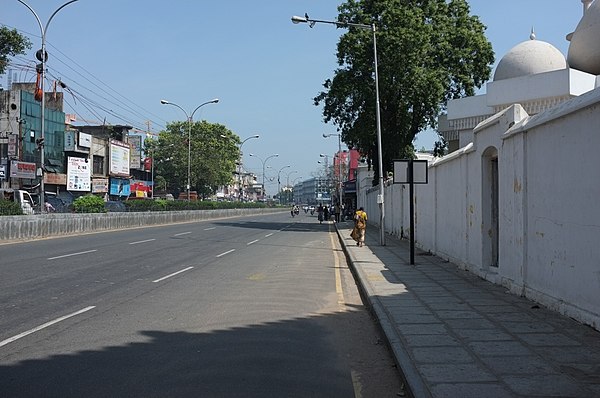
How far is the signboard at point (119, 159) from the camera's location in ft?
218

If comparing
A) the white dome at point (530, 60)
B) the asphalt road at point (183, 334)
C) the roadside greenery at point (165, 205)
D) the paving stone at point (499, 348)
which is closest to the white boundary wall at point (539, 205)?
the paving stone at point (499, 348)

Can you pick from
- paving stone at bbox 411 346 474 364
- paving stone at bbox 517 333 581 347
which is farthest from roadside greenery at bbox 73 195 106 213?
paving stone at bbox 517 333 581 347

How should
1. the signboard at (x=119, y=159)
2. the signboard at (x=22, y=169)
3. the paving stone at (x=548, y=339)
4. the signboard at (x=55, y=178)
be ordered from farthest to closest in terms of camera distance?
the signboard at (x=119, y=159)
the signboard at (x=55, y=178)
the signboard at (x=22, y=169)
the paving stone at (x=548, y=339)

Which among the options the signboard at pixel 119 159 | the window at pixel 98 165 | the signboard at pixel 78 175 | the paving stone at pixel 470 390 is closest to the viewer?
the paving stone at pixel 470 390

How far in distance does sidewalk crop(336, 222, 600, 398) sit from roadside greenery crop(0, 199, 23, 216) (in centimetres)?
1882

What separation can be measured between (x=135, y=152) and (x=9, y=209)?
5084cm

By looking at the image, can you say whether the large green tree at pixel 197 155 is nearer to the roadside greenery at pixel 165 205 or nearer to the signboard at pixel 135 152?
the signboard at pixel 135 152

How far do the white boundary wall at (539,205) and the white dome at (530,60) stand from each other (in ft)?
22.4

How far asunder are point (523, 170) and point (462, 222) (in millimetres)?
4566

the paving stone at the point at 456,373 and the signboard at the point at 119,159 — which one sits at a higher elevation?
the signboard at the point at 119,159

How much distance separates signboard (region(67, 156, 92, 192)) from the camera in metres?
56.9

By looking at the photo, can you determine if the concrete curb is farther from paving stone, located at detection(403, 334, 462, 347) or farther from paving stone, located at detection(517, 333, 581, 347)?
paving stone, located at detection(517, 333, 581, 347)

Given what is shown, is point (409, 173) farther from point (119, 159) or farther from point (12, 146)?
point (119, 159)

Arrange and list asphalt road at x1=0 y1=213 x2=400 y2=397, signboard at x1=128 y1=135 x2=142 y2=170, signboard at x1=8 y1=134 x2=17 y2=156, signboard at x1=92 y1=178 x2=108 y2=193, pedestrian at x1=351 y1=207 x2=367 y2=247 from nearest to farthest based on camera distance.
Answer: asphalt road at x1=0 y1=213 x2=400 y2=397, pedestrian at x1=351 y1=207 x2=367 y2=247, signboard at x1=8 y1=134 x2=17 y2=156, signboard at x1=92 y1=178 x2=108 y2=193, signboard at x1=128 y1=135 x2=142 y2=170
